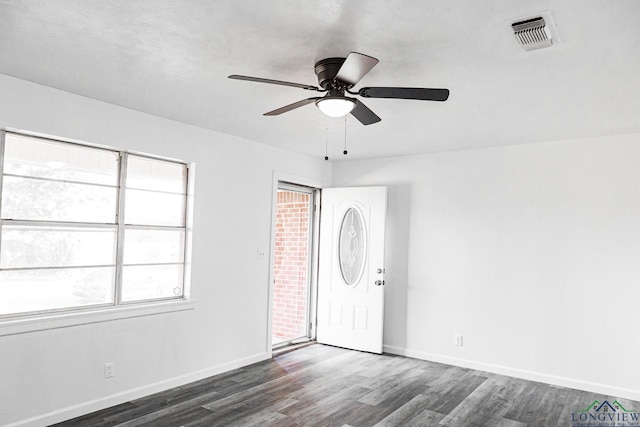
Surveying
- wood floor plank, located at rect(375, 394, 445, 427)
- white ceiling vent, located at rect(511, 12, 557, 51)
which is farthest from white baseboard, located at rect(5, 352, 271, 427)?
white ceiling vent, located at rect(511, 12, 557, 51)

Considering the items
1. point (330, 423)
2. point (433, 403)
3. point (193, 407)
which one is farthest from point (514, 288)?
point (193, 407)

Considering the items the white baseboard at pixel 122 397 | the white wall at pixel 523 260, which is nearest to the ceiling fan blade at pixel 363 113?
the white wall at pixel 523 260

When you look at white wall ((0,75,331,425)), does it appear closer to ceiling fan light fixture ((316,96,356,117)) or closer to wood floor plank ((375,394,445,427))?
wood floor plank ((375,394,445,427))

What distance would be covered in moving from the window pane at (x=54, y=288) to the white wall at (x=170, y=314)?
221 millimetres

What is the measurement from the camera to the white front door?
5555 mm

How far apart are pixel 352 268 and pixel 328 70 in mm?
3552

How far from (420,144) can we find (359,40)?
2687mm

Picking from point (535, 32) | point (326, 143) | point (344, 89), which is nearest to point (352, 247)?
point (326, 143)

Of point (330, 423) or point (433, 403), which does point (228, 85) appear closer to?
point (330, 423)

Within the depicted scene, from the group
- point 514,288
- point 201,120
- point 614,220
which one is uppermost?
point 201,120

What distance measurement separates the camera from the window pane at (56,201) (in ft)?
10.6

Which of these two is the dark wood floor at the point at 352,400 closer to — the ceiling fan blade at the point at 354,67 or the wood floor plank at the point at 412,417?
the wood floor plank at the point at 412,417

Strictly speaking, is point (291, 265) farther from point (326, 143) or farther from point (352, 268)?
point (326, 143)

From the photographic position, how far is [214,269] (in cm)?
454
